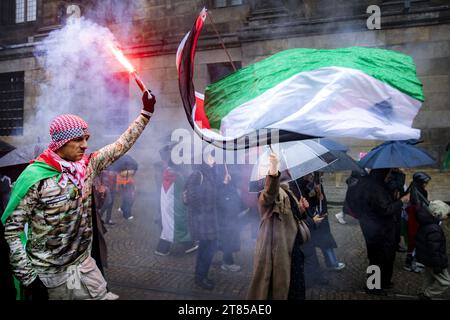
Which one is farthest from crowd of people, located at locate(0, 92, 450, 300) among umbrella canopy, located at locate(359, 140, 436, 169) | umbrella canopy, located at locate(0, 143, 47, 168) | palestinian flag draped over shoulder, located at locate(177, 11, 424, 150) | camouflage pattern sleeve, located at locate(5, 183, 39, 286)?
palestinian flag draped over shoulder, located at locate(177, 11, 424, 150)

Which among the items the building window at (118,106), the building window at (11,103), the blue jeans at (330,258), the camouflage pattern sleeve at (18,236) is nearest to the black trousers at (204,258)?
the blue jeans at (330,258)

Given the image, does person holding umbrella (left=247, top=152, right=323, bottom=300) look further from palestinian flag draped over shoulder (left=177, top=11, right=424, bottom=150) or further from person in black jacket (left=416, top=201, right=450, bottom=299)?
person in black jacket (left=416, top=201, right=450, bottom=299)

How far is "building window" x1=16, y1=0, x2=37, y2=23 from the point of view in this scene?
523 inches

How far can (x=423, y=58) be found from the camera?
8.82m

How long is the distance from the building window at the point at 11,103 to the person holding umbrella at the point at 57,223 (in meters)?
12.4

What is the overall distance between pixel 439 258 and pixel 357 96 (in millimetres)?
2532

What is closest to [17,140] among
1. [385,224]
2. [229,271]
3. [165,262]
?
[165,262]

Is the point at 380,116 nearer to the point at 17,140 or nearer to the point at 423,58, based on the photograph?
the point at 423,58

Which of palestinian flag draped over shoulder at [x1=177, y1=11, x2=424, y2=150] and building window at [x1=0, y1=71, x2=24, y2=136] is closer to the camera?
Result: palestinian flag draped over shoulder at [x1=177, y1=11, x2=424, y2=150]

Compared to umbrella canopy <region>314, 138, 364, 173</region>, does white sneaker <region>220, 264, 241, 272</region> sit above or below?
below

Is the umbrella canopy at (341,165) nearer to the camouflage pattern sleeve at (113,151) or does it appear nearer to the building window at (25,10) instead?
the camouflage pattern sleeve at (113,151)

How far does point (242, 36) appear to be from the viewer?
10.2m

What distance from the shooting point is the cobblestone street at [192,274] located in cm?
443
